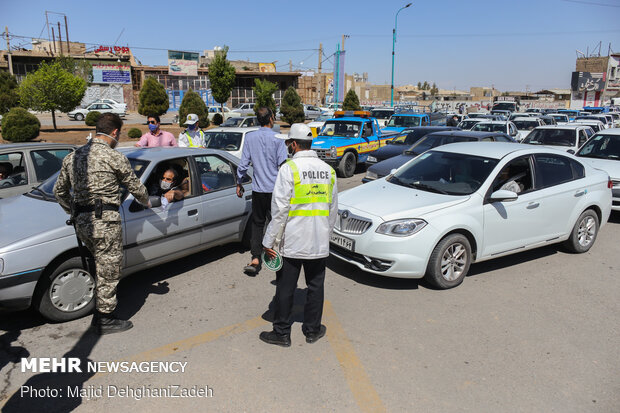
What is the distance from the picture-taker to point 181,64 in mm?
50844

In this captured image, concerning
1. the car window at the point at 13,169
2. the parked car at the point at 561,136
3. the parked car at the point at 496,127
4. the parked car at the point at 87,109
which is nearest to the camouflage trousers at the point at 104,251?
Answer: the car window at the point at 13,169

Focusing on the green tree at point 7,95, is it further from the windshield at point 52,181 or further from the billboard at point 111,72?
the windshield at point 52,181

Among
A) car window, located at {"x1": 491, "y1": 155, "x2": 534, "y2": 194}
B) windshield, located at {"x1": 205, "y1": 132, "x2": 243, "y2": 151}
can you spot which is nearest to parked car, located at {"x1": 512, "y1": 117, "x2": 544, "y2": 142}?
windshield, located at {"x1": 205, "y1": 132, "x2": 243, "y2": 151}

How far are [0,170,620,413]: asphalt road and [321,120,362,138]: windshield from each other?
8.19 meters

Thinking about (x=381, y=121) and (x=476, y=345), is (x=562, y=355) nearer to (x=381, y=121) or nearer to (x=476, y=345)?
(x=476, y=345)

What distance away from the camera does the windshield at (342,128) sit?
1316 cm

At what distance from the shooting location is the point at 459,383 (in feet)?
10.9

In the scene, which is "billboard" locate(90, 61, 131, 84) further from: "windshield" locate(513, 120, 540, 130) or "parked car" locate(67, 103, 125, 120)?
"windshield" locate(513, 120, 540, 130)

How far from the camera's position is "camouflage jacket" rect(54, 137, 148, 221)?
12.2 feet

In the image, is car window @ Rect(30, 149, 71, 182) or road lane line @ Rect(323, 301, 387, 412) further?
car window @ Rect(30, 149, 71, 182)

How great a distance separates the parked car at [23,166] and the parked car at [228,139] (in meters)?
4.01

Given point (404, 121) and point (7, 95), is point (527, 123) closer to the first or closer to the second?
point (404, 121)

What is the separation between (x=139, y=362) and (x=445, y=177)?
418cm

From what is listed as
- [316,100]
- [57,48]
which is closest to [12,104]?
[57,48]
